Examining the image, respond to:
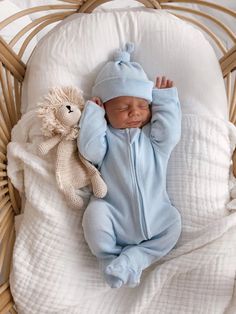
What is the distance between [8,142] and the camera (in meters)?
1.27

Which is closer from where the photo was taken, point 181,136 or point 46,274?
point 46,274

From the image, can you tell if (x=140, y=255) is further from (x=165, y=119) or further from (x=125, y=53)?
(x=125, y=53)

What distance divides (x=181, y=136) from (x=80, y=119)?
0.88ft

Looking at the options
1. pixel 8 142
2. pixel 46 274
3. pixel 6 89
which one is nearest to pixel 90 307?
pixel 46 274

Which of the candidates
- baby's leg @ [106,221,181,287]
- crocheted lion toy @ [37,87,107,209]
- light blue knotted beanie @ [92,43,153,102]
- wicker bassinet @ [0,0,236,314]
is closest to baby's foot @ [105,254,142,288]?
baby's leg @ [106,221,181,287]

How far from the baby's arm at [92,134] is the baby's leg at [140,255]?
9.1 inches

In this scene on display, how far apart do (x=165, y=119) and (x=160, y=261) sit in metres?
0.34

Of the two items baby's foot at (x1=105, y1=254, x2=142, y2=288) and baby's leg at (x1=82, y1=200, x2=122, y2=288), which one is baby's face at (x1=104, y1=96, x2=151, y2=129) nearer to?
baby's leg at (x1=82, y1=200, x2=122, y2=288)

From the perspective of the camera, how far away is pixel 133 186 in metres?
1.13

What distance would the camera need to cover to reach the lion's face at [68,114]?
1.13m

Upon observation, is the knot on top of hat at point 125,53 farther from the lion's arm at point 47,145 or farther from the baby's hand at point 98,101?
the lion's arm at point 47,145

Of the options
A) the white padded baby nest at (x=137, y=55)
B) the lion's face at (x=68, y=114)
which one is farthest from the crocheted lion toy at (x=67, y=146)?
the white padded baby nest at (x=137, y=55)

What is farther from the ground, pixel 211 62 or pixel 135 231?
pixel 211 62

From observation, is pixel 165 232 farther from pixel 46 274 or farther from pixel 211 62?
pixel 211 62
